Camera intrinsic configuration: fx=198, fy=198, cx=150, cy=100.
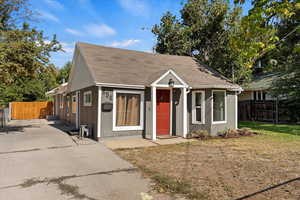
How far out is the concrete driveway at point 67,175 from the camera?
368 cm

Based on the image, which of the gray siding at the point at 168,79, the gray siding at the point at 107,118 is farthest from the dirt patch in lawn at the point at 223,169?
the gray siding at the point at 168,79

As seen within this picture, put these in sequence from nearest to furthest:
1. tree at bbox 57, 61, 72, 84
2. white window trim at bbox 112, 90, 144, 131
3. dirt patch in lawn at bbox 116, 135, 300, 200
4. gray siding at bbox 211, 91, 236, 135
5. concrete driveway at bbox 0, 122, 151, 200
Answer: concrete driveway at bbox 0, 122, 151, 200, dirt patch in lawn at bbox 116, 135, 300, 200, white window trim at bbox 112, 90, 144, 131, gray siding at bbox 211, 91, 236, 135, tree at bbox 57, 61, 72, 84

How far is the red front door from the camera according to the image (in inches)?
383

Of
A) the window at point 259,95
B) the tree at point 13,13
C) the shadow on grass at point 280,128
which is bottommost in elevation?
A: the shadow on grass at point 280,128

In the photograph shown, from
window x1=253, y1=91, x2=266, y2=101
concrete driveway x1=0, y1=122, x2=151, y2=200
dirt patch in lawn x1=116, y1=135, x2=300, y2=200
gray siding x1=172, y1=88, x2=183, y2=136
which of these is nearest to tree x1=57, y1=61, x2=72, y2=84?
window x1=253, y1=91, x2=266, y2=101

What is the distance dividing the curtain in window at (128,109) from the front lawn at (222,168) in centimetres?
217

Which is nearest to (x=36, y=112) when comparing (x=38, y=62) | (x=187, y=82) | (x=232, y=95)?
(x=38, y=62)

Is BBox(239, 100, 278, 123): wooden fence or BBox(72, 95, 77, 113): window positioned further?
BBox(239, 100, 278, 123): wooden fence

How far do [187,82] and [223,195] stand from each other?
7.11 metres

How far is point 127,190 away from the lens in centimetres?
383

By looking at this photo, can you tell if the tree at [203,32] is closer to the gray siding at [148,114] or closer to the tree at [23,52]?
the gray siding at [148,114]

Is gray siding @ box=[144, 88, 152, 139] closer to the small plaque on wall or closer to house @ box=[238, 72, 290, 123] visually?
the small plaque on wall

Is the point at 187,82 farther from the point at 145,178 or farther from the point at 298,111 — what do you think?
the point at 298,111

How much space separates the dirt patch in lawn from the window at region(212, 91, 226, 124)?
7.88 ft
